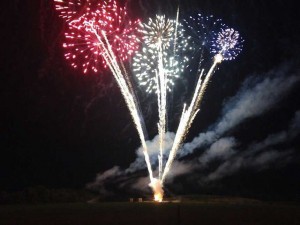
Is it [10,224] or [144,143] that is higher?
[144,143]

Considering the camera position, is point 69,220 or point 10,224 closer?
point 10,224

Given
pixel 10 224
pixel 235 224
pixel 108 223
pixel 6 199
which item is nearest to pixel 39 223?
pixel 10 224

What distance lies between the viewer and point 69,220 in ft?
57.1

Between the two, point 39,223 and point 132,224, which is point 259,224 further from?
point 39,223

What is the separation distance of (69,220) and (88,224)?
1993 millimetres

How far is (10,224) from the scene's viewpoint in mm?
15414

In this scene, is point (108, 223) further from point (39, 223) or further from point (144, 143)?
point (144, 143)

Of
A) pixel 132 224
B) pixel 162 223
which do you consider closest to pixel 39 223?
pixel 132 224

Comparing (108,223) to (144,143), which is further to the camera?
(144,143)

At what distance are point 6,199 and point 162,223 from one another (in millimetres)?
27149

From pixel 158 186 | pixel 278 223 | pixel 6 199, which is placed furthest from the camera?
pixel 6 199

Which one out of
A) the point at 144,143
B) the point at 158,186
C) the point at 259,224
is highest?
the point at 144,143

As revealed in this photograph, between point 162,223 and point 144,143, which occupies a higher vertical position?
point 144,143

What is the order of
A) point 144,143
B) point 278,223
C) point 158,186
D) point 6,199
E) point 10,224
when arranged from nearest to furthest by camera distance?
point 10,224 < point 278,223 < point 144,143 < point 158,186 < point 6,199
